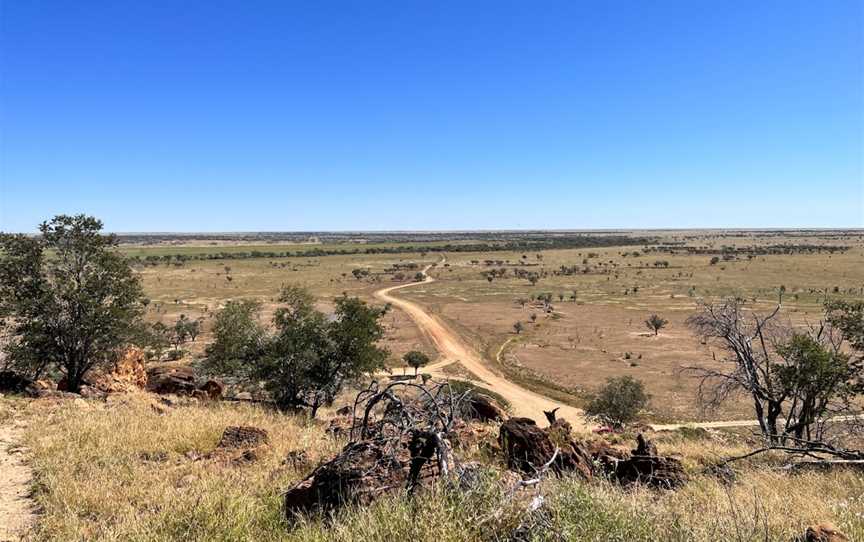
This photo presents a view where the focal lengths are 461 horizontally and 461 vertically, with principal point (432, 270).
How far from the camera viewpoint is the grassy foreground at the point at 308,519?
4094mm

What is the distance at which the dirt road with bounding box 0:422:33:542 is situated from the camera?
5570 millimetres

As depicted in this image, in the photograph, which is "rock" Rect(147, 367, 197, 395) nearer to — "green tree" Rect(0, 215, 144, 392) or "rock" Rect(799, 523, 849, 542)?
"green tree" Rect(0, 215, 144, 392)

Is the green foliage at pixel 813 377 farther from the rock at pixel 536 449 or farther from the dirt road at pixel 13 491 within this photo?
the dirt road at pixel 13 491

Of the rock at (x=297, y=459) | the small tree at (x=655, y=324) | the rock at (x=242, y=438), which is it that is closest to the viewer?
the rock at (x=297, y=459)

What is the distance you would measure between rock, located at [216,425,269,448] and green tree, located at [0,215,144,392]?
11458 mm

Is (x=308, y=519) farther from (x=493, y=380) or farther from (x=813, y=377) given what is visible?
(x=493, y=380)

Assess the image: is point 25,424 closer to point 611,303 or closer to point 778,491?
point 778,491

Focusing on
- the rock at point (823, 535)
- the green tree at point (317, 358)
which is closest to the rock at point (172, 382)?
the green tree at point (317, 358)

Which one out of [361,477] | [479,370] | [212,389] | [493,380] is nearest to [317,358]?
[212,389]

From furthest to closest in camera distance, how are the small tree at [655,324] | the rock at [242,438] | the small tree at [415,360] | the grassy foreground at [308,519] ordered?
the small tree at [655,324] < the small tree at [415,360] < the rock at [242,438] < the grassy foreground at [308,519]

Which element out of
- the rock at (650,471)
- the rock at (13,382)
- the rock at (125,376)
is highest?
the rock at (650,471)

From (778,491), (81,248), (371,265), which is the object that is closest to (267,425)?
→ (778,491)

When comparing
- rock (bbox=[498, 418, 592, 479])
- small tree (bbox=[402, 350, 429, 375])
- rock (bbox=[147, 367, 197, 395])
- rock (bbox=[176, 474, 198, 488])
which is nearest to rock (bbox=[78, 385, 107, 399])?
rock (bbox=[147, 367, 197, 395])

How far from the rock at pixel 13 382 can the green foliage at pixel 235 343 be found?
715 centimetres
